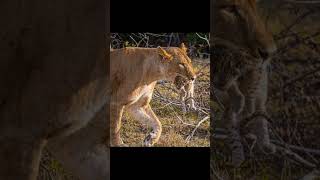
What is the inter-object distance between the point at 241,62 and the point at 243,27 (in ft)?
0.70

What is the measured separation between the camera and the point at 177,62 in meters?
4.50

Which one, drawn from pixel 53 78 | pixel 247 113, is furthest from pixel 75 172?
pixel 247 113

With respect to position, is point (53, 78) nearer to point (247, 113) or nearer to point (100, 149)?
point (100, 149)

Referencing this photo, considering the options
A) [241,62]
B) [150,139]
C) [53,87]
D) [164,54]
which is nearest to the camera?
[241,62]

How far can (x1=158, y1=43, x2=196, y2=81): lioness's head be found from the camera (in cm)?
443

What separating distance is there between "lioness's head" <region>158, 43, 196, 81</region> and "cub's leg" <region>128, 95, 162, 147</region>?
336mm

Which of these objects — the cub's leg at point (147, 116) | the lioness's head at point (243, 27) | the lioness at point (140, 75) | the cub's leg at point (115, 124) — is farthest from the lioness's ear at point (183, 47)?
the lioness's head at point (243, 27)

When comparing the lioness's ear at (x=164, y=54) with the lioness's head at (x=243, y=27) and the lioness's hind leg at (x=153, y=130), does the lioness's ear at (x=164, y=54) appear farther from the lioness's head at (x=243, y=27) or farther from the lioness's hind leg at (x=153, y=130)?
the lioness's head at (x=243, y=27)

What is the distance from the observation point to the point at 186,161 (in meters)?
3.62

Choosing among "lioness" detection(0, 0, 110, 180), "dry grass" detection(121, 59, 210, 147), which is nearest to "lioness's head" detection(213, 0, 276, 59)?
"lioness" detection(0, 0, 110, 180)

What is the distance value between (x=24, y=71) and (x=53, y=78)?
20 centimetres

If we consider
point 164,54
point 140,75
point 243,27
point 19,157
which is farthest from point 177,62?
point 19,157

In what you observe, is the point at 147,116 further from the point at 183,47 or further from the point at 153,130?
the point at 183,47

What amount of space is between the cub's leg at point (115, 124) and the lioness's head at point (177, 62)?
1.88ft
